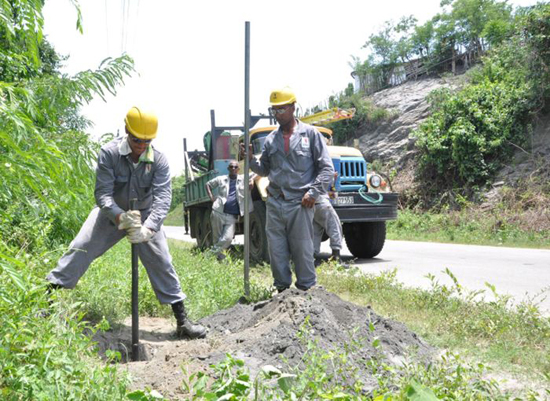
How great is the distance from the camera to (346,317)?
454cm

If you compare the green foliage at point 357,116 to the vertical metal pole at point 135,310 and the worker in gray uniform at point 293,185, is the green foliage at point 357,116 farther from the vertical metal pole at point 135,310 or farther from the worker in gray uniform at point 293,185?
the vertical metal pole at point 135,310

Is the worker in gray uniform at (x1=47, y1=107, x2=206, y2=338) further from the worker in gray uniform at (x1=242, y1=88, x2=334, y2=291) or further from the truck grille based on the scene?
the truck grille

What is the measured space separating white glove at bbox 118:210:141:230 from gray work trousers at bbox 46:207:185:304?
14.1 inches

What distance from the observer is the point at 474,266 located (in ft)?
30.1

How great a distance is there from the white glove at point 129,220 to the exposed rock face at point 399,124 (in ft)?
62.9

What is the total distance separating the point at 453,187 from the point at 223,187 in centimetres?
1125

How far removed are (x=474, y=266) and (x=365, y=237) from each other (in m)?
2.29

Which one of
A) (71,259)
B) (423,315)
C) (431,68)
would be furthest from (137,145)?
(431,68)

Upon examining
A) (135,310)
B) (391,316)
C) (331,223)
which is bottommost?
(391,316)

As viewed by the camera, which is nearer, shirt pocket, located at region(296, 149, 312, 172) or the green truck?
shirt pocket, located at region(296, 149, 312, 172)

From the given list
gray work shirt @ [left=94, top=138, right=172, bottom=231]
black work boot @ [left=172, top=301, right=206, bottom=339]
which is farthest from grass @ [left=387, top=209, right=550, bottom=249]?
gray work shirt @ [left=94, top=138, right=172, bottom=231]

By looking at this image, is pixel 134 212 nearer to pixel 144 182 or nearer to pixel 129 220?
pixel 129 220

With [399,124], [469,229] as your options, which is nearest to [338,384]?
[469,229]

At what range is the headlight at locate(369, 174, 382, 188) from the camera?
422 inches
